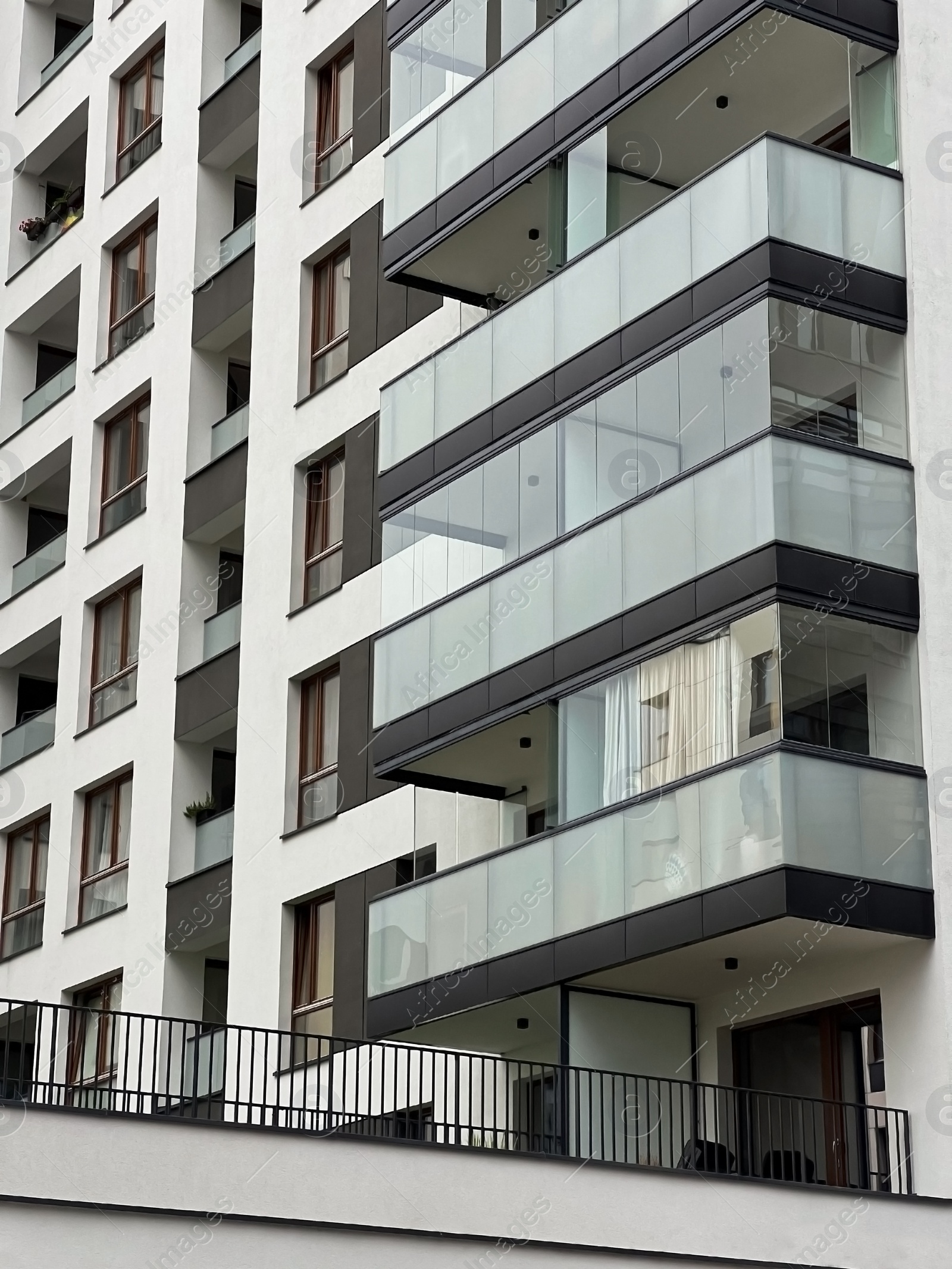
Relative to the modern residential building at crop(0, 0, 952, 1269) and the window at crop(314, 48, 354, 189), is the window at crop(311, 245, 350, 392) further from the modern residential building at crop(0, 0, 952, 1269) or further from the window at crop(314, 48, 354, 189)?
the window at crop(314, 48, 354, 189)

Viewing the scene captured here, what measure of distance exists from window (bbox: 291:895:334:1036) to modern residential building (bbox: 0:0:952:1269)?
6cm

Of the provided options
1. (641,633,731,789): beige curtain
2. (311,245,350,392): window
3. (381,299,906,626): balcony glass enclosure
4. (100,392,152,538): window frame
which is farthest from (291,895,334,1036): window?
(100,392,152,538): window frame

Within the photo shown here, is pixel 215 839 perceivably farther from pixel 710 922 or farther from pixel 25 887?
pixel 710 922

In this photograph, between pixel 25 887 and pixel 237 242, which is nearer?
pixel 237 242

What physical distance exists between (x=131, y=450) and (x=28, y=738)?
18.2 ft

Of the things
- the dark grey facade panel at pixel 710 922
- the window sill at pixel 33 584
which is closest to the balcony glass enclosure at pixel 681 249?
the dark grey facade panel at pixel 710 922

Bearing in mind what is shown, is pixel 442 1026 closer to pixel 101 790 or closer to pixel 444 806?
pixel 444 806

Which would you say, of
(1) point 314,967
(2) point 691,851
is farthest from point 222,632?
(2) point 691,851

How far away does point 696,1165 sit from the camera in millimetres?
20625

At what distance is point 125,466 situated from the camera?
35938 mm

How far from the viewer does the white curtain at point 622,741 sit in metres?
21.5

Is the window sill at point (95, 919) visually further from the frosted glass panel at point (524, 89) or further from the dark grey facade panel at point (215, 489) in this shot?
the frosted glass panel at point (524, 89)

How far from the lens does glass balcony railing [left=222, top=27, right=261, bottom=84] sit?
1352 inches

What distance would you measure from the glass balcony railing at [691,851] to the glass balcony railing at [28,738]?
14776 millimetres
